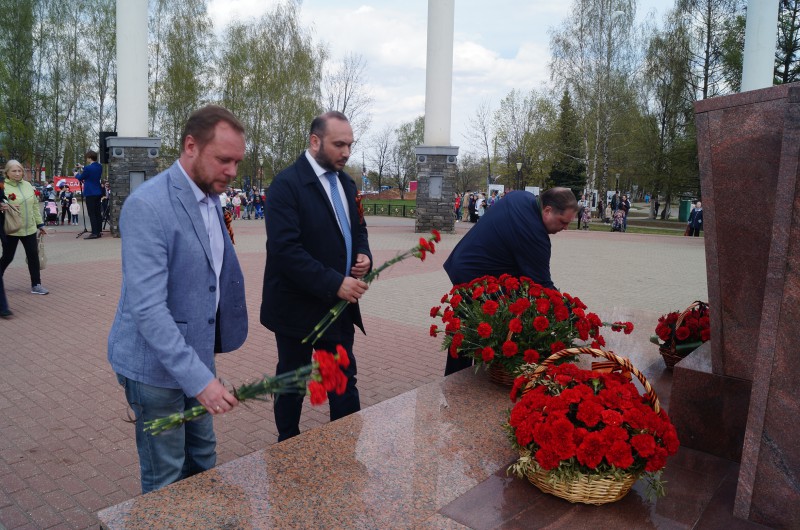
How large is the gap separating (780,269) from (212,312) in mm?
2168

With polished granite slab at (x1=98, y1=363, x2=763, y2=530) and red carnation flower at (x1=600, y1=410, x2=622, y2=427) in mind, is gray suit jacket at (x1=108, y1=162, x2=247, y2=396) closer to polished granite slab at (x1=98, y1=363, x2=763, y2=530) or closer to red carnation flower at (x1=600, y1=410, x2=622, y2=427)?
polished granite slab at (x1=98, y1=363, x2=763, y2=530)

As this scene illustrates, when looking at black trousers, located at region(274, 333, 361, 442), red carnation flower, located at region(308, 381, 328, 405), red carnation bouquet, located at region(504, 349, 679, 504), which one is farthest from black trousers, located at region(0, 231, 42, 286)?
red carnation bouquet, located at region(504, 349, 679, 504)

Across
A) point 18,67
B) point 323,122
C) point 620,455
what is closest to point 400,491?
point 620,455

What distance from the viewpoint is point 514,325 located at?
3203mm

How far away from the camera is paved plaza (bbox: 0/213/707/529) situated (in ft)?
11.4

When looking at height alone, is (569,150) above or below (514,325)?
above

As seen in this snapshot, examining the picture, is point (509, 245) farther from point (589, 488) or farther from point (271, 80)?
point (271, 80)

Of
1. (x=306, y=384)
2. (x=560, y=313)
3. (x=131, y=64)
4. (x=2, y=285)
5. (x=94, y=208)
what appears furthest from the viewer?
(x=131, y=64)

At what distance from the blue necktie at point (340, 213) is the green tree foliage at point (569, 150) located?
3878 centimetres

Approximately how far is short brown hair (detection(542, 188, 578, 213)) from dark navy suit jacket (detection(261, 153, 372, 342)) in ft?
4.54

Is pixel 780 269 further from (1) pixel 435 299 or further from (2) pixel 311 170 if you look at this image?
(1) pixel 435 299

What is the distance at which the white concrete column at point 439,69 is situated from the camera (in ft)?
59.5

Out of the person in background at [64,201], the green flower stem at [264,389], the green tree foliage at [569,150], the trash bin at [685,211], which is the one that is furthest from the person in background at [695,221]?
the green flower stem at [264,389]

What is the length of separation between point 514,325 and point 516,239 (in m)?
0.95
